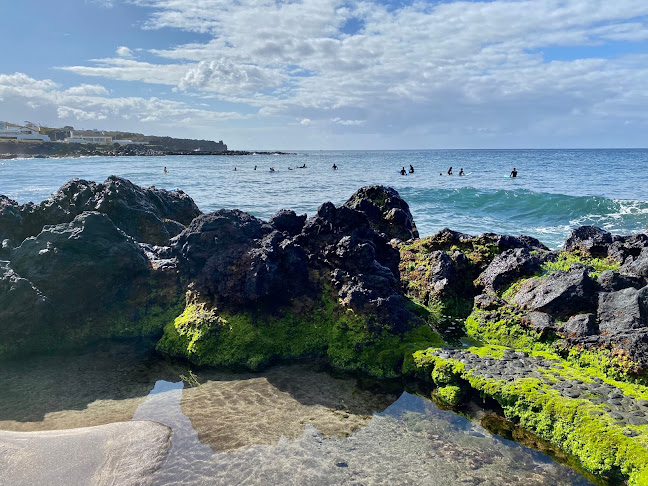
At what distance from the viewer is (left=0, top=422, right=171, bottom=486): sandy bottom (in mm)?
6902

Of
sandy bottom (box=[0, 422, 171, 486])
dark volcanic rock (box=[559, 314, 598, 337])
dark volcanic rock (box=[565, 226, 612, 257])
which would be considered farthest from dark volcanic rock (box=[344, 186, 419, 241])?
sandy bottom (box=[0, 422, 171, 486])

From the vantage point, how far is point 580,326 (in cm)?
1054

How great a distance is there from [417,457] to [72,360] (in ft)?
28.4

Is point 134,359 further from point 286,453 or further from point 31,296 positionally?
point 286,453

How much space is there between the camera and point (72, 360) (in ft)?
35.7

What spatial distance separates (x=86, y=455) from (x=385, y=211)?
16.7 metres

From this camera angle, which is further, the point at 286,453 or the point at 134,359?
the point at 134,359

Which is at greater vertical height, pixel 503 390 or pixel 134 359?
pixel 503 390

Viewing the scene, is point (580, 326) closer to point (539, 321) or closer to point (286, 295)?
point (539, 321)

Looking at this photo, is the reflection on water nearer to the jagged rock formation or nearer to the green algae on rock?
the green algae on rock

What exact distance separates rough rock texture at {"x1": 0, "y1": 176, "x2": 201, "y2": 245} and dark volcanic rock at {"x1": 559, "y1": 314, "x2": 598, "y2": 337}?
1358 cm

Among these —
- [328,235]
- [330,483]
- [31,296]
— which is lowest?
[330,483]

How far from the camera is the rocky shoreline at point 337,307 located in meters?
9.36

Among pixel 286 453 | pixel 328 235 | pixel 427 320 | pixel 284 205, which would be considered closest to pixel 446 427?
pixel 286 453
